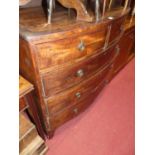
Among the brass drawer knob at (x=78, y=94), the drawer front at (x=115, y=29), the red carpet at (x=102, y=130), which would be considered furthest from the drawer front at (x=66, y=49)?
the red carpet at (x=102, y=130)

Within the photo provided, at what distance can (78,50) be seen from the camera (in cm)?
103

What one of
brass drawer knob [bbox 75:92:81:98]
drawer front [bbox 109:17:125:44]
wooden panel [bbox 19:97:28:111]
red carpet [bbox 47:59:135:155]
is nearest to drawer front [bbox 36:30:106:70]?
drawer front [bbox 109:17:125:44]

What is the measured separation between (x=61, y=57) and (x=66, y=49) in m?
0.05

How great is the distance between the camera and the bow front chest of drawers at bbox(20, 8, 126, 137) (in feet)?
2.87

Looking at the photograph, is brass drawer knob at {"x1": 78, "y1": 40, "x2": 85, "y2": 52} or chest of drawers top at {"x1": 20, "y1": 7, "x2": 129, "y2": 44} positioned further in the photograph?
brass drawer knob at {"x1": 78, "y1": 40, "x2": 85, "y2": 52}

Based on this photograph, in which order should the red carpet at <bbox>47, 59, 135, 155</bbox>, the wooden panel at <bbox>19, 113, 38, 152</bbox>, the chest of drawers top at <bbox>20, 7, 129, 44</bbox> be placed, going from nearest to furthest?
1. the chest of drawers top at <bbox>20, 7, 129, 44</bbox>
2. the wooden panel at <bbox>19, 113, 38, 152</bbox>
3. the red carpet at <bbox>47, 59, 135, 155</bbox>

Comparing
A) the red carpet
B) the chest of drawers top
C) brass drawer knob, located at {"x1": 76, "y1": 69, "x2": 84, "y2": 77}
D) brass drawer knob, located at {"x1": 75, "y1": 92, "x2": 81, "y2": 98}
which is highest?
the chest of drawers top

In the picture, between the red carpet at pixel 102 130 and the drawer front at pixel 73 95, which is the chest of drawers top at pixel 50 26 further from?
the red carpet at pixel 102 130

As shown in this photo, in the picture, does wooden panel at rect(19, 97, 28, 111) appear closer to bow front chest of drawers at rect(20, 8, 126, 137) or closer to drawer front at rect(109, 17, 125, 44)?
bow front chest of drawers at rect(20, 8, 126, 137)

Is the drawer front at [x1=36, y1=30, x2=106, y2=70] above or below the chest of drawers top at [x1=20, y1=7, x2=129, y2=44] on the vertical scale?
below

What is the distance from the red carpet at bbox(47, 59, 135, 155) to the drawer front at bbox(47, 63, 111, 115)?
1.12 feet

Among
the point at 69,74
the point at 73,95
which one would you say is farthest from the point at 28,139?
the point at 69,74
